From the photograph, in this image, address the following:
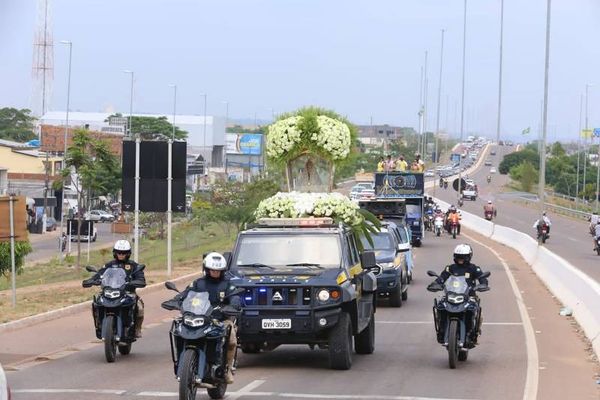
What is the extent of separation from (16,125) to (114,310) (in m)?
128

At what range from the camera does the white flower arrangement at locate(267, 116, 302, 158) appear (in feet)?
74.4

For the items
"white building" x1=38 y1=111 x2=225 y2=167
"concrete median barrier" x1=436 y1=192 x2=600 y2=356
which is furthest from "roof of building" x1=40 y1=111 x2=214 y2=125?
"concrete median barrier" x1=436 y1=192 x2=600 y2=356

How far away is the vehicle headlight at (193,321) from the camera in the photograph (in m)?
12.2

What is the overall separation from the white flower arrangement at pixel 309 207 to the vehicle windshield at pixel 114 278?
2.95 meters

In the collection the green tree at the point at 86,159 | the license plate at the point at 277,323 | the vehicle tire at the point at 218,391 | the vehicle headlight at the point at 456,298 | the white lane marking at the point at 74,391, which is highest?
the green tree at the point at 86,159

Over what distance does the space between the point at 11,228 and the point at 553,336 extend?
33.3ft

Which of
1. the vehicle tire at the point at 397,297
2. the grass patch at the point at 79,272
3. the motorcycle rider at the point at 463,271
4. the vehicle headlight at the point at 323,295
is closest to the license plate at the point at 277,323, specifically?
the vehicle headlight at the point at 323,295

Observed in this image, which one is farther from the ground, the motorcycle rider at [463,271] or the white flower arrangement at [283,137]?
the white flower arrangement at [283,137]

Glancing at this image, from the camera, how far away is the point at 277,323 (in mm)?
15227

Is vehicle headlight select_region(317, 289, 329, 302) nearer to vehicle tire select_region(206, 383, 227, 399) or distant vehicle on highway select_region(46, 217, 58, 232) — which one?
vehicle tire select_region(206, 383, 227, 399)

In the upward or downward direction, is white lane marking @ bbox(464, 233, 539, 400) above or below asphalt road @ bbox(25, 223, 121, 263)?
above

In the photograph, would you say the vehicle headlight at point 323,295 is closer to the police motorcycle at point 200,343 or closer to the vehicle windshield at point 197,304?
the police motorcycle at point 200,343

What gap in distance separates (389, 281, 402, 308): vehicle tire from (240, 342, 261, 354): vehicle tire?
9.12 metres

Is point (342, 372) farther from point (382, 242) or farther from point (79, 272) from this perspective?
point (79, 272)
